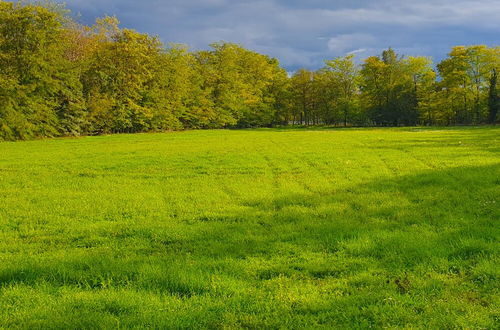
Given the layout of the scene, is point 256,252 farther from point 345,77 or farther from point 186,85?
point 345,77

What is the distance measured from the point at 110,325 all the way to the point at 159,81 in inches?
2305

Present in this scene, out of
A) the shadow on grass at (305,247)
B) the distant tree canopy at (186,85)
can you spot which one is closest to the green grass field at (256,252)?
the shadow on grass at (305,247)

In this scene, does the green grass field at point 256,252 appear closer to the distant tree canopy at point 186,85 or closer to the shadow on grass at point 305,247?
the shadow on grass at point 305,247

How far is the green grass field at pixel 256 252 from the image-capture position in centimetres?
495

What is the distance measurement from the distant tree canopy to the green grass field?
32.4m

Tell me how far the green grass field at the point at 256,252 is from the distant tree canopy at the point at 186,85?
32446 mm

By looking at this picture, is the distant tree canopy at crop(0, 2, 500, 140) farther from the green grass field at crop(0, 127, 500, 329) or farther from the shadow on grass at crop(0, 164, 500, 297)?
the shadow on grass at crop(0, 164, 500, 297)

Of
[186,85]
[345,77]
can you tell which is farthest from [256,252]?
[345,77]

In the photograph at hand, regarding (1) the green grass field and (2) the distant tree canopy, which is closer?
(1) the green grass field

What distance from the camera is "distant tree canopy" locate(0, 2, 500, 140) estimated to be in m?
40.8

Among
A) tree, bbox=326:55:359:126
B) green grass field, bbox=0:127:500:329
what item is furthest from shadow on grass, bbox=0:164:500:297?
tree, bbox=326:55:359:126

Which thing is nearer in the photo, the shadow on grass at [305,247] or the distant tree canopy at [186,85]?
the shadow on grass at [305,247]

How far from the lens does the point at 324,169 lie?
1705 centimetres

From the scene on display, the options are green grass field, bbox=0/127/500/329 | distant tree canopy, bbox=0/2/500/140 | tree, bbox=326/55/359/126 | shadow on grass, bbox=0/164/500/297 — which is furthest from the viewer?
tree, bbox=326/55/359/126
